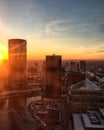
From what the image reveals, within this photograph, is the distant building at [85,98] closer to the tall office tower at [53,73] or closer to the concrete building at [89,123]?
the concrete building at [89,123]

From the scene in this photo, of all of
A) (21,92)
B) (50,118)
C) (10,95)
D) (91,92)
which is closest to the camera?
(50,118)

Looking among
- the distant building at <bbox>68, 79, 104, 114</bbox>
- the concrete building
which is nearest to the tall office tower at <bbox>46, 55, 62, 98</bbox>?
the distant building at <bbox>68, 79, 104, 114</bbox>

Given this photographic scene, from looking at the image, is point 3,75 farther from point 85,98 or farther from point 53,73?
point 85,98

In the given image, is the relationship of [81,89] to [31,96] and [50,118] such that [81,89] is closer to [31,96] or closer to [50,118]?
[50,118]

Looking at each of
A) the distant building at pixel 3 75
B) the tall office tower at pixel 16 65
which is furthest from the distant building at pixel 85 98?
the distant building at pixel 3 75

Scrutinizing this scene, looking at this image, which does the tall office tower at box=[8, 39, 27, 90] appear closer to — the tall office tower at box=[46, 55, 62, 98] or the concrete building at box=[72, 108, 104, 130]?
the tall office tower at box=[46, 55, 62, 98]

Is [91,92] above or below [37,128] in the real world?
above

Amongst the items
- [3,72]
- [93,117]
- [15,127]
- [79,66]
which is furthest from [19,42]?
[93,117]
